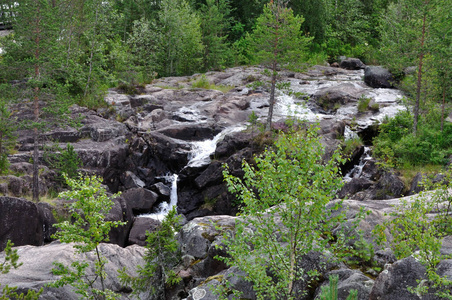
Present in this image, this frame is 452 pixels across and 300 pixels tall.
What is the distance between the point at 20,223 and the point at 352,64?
128 ft

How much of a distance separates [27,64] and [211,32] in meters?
27.7

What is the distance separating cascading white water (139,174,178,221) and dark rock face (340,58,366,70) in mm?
27796

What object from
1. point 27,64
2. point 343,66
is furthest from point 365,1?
point 27,64

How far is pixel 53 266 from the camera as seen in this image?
417 inches

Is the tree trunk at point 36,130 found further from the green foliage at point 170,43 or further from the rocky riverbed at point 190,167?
the green foliage at point 170,43

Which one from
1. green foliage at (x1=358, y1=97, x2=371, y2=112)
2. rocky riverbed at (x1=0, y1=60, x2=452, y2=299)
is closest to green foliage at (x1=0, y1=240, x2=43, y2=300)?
rocky riverbed at (x1=0, y1=60, x2=452, y2=299)

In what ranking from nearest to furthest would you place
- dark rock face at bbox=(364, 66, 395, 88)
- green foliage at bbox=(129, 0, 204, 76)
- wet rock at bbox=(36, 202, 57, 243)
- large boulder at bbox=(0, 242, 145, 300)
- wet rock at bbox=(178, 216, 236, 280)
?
1. large boulder at bbox=(0, 242, 145, 300)
2. wet rock at bbox=(178, 216, 236, 280)
3. wet rock at bbox=(36, 202, 57, 243)
4. dark rock face at bbox=(364, 66, 395, 88)
5. green foliage at bbox=(129, 0, 204, 76)

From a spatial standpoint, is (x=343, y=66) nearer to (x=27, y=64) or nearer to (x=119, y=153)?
(x=119, y=153)

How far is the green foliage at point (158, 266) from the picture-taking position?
1009 centimetres

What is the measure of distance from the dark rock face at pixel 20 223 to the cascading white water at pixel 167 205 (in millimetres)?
7212

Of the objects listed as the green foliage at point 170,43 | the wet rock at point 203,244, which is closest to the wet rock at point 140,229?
the wet rock at point 203,244

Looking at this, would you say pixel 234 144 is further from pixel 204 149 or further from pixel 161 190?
pixel 161 190

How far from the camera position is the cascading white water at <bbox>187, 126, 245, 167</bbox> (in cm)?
2432

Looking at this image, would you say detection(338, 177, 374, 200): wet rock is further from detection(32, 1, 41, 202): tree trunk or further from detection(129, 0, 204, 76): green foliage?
detection(129, 0, 204, 76): green foliage
